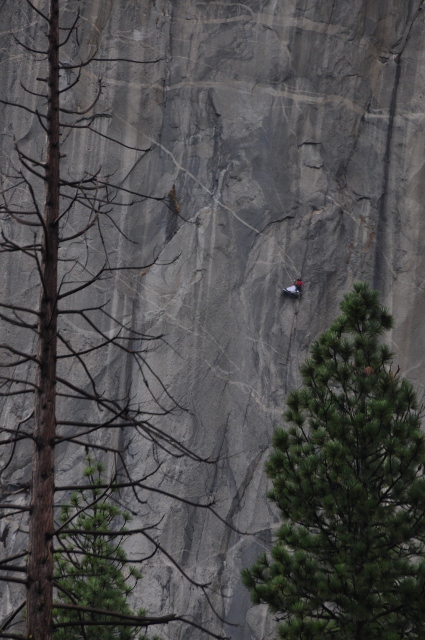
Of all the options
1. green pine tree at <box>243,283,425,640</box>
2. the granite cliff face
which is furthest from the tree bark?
the granite cliff face

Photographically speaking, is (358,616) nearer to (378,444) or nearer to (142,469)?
(378,444)

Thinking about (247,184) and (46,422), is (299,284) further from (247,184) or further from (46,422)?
(46,422)

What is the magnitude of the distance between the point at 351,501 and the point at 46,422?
2625mm

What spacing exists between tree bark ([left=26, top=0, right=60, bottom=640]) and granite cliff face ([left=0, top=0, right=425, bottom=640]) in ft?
24.5

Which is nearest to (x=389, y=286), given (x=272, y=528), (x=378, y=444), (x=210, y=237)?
(x=210, y=237)

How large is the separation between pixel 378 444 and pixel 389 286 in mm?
6875

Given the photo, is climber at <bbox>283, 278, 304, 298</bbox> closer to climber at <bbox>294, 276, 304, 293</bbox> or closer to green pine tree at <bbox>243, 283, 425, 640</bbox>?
climber at <bbox>294, 276, 304, 293</bbox>

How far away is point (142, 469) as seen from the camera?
12.5 meters

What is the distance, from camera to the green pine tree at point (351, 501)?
5.95m

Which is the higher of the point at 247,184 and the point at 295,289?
the point at 247,184

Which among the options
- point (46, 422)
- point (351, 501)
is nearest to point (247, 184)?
point (351, 501)

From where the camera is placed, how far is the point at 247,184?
13.4 m

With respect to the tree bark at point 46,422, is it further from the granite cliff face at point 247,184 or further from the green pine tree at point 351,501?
the granite cliff face at point 247,184

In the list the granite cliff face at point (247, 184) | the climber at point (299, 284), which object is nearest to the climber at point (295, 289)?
the climber at point (299, 284)
